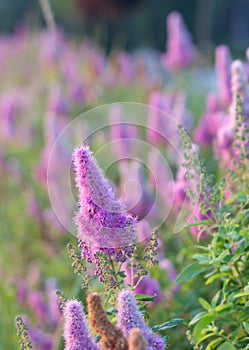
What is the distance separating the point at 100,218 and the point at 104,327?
0.34 m

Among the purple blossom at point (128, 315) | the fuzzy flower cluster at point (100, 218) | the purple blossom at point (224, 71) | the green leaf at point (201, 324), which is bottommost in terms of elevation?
the purple blossom at point (128, 315)

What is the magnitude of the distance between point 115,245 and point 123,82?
201 inches

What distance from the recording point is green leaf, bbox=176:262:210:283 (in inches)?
75.2

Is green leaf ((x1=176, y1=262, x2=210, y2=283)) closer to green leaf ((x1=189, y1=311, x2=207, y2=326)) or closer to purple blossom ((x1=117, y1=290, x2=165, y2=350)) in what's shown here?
green leaf ((x1=189, y1=311, x2=207, y2=326))

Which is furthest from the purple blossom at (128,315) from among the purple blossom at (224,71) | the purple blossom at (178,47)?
the purple blossom at (178,47)

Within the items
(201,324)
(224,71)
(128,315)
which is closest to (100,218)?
(128,315)

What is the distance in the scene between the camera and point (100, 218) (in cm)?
157

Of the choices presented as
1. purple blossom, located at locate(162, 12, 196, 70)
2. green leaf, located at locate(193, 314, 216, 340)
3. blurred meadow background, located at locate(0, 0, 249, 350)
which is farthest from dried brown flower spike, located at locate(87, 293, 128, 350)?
purple blossom, located at locate(162, 12, 196, 70)

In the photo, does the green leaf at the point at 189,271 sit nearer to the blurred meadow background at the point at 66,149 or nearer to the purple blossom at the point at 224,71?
the blurred meadow background at the point at 66,149

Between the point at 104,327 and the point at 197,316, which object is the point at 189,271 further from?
the point at 104,327

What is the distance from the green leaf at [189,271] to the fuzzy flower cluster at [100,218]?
34 centimetres

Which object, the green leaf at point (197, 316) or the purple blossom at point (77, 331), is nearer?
the purple blossom at point (77, 331)

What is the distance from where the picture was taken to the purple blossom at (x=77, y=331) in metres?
1.36

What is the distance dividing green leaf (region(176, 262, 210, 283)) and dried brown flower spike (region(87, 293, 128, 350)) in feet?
2.15
